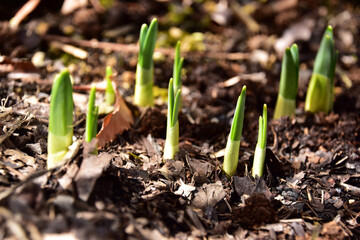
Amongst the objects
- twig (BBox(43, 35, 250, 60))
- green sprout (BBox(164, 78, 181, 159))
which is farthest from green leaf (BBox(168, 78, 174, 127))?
twig (BBox(43, 35, 250, 60))

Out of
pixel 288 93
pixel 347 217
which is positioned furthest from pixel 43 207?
pixel 288 93

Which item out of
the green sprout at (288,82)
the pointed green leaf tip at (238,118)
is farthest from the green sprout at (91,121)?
the green sprout at (288,82)

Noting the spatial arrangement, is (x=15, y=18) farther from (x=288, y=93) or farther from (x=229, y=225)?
(x=229, y=225)

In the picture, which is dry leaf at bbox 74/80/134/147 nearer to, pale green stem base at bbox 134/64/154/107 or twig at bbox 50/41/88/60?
pale green stem base at bbox 134/64/154/107

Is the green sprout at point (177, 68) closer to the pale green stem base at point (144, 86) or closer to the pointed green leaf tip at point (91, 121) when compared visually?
the pale green stem base at point (144, 86)

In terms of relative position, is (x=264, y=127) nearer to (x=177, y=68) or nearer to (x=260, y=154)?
(x=260, y=154)
